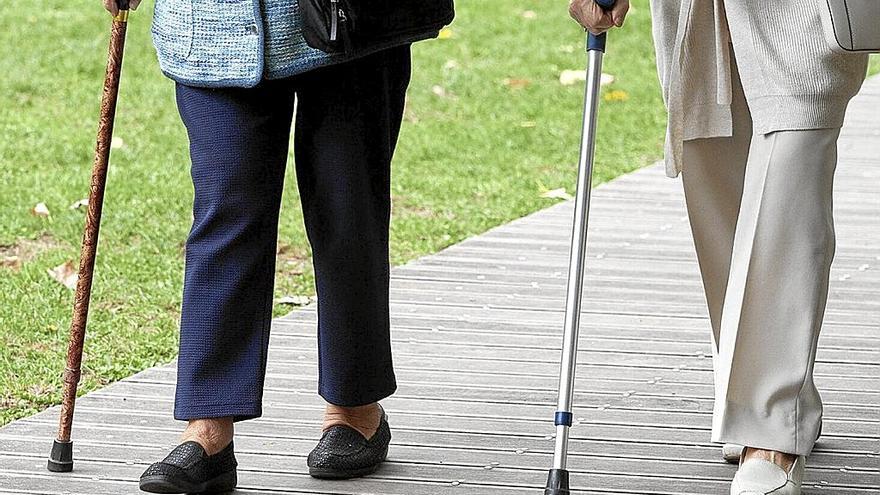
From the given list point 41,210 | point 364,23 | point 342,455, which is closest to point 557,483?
point 342,455

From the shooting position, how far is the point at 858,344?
16.3ft

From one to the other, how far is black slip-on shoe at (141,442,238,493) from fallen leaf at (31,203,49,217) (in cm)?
319

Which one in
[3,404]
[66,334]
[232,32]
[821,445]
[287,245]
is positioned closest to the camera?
[232,32]

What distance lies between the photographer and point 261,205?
3.50 metres

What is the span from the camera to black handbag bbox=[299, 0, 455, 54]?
3.33 m

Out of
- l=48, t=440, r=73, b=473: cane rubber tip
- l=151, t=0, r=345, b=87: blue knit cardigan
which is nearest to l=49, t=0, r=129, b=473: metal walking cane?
l=48, t=440, r=73, b=473: cane rubber tip

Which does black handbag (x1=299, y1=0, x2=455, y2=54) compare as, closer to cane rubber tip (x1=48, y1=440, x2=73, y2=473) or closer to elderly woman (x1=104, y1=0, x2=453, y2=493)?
elderly woman (x1=104, y1=0, x2=453, y2=493)

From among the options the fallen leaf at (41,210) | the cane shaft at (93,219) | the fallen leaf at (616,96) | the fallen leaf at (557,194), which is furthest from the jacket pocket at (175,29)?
the fallen leaf at (616,96)

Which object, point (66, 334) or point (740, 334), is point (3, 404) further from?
point (740, 334)

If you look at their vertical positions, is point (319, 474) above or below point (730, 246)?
below

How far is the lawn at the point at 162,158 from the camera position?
5.16m

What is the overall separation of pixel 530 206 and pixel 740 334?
11.6 feet

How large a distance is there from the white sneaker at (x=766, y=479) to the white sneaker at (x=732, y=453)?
0.97 feet

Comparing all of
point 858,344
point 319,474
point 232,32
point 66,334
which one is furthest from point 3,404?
point 858,344
